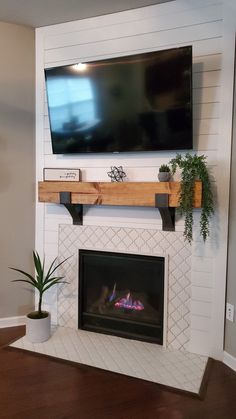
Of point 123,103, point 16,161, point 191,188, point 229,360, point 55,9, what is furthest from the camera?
point 16,161

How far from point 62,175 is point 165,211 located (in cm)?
92

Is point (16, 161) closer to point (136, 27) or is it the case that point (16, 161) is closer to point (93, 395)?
point (136, 27)

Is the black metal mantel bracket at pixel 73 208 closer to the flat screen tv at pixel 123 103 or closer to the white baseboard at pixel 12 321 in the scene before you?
the flat screen tv at pixel 123 103

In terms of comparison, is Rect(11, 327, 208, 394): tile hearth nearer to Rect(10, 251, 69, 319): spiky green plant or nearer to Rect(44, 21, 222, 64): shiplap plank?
Rect(10, 251, 69, 319): spiky green plant

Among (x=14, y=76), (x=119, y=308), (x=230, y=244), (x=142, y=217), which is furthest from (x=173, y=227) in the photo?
(x=14, y=76)

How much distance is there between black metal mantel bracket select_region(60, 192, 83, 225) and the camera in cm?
256

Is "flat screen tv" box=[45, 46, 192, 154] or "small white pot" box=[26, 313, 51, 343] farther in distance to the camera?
"small white pot" box=[26, 313, 51, 343]

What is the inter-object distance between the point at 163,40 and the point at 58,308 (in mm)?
2334

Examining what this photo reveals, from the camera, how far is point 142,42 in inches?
97.0

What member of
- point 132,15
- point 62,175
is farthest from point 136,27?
point 62,175

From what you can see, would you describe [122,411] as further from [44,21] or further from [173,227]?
[44,21]

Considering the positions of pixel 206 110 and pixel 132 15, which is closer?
pixel 206 110

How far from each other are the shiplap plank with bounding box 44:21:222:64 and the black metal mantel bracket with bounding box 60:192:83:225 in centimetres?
116

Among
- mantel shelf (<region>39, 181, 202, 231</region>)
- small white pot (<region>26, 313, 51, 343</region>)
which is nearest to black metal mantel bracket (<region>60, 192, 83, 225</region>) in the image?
mantel shelf (<region>39, 181, 202, 231</region>)
